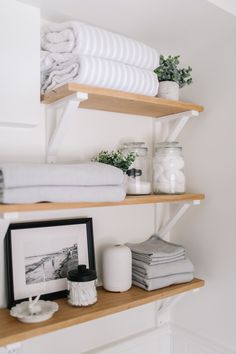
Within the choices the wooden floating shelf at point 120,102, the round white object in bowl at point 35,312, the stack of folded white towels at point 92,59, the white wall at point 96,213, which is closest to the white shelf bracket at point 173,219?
the white wall at point 96,213

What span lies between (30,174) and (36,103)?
0.28 meters

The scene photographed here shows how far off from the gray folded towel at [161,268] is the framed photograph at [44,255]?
0.17 metres

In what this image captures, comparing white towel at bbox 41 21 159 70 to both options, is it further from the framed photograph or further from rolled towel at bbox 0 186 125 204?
the framed photograph

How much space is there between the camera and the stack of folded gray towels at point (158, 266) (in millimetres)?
1198

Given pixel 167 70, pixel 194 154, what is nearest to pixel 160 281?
pixel 194 154

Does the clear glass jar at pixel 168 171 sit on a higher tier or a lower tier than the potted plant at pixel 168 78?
lower

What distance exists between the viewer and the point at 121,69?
Answer: 3.43ft

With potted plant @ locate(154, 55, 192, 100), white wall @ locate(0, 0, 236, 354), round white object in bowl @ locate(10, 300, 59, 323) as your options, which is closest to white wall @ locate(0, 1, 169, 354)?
white wall @ locate(0, 0, 236, 354)

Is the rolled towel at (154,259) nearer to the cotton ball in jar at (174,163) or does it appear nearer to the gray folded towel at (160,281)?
the gray folded towel at (160,281)

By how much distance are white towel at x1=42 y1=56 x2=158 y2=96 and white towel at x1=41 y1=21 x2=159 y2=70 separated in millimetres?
20

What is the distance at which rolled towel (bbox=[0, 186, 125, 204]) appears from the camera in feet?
2.76

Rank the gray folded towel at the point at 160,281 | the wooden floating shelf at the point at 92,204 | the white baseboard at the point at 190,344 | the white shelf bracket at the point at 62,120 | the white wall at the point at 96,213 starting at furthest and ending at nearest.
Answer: the white baseboard at the point at 190,344 → the gray folded towel at the point at 160,281 → the white wall at the point at 96,213 → the white shelf bracket at the point at 62,120 → the wooden floating shelf at the point at 92,204

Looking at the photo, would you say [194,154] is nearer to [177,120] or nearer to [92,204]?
[177,120]

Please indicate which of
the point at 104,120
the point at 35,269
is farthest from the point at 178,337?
the point at 104,120
